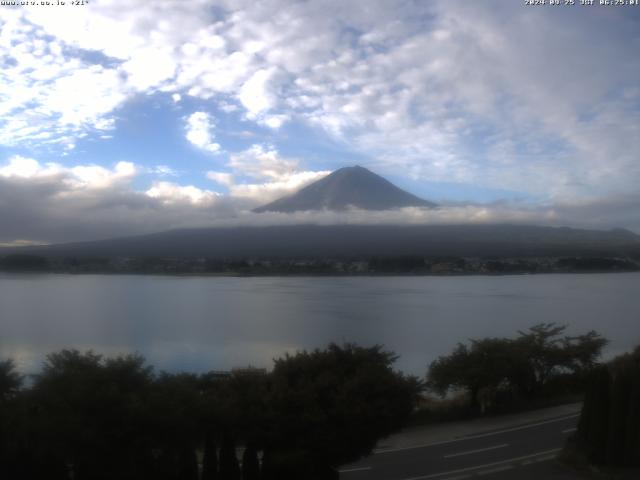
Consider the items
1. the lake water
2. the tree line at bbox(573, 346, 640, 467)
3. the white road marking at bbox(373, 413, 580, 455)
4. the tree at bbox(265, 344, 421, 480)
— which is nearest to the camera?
the tree at bbox(265, 344, 421, 480)

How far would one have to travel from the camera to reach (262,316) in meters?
21.5

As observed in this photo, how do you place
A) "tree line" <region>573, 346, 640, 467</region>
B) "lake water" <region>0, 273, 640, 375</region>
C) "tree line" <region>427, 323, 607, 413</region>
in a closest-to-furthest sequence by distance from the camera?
"tree line" <region>573, 346, 640, 467</region>, "tree line" <region>427, 323, 607, 413</region>, "lake water" <region>0, 273, 640, 375</region>

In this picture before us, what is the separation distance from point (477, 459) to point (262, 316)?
15671mm

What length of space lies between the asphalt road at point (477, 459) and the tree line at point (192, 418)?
0.90m

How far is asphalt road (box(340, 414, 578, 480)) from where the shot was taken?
18.7 feet

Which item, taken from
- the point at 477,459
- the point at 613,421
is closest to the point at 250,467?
the point at 477,459

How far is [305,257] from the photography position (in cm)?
4534

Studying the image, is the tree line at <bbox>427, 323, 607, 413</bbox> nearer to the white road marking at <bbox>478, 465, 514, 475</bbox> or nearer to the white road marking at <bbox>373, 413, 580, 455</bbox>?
the white road marking at <bbox>373, 413, 580, 455</bbox>

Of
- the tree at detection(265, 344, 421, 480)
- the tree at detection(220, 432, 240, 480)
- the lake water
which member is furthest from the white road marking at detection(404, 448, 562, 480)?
the lake water

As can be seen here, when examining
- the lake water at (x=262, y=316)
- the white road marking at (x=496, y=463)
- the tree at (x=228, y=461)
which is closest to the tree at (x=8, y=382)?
the tree at (x=228, y=461)

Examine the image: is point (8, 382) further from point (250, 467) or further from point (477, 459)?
point (477, 459)

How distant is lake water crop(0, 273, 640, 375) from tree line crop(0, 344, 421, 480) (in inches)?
307

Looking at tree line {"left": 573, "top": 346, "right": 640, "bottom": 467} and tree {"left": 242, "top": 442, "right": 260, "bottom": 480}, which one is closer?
tree {"left": 242, "top": 442, "right": 260, "bottom": 480}

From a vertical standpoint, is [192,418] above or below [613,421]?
above
